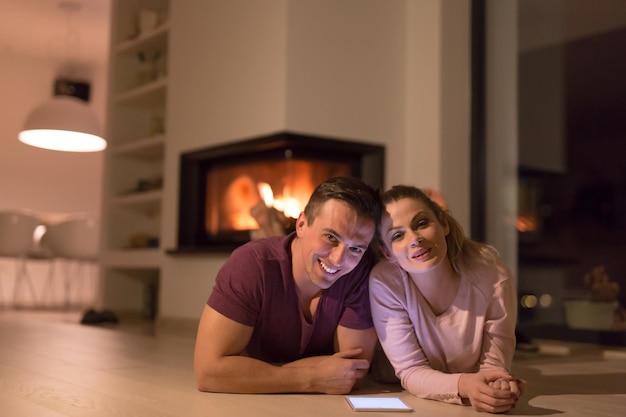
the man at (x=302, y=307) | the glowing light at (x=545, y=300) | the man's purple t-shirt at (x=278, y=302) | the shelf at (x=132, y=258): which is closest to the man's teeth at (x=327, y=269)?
the man at (x=302, y=307)

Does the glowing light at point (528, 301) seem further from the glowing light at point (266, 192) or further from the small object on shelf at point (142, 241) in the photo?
the small object on shelf at point (142, 241)

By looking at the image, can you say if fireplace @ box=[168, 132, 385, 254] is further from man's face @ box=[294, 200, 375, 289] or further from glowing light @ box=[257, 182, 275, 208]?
man's face @ box=[294, 200, 375, 289]

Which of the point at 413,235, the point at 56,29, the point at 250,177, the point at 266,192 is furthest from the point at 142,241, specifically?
the point at 413,235

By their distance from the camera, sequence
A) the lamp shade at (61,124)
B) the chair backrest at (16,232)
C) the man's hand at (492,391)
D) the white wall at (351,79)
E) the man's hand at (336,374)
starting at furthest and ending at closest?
the chair backrest at (16,232), the lamp shade at (61,124), the white wall at (351,79), the man's hand at (336,374), the man's hand at (492,391)

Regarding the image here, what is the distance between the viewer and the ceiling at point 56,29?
660cm

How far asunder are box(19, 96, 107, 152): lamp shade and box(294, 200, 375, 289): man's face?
4.12 metres

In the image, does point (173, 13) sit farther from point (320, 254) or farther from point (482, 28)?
point (320, 254)

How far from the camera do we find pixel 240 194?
14.4 feet

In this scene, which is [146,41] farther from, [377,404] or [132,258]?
[377,404]

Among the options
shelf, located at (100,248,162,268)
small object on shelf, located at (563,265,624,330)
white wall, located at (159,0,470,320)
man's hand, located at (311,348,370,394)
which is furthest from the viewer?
shelf, located at (100,248,162,268)

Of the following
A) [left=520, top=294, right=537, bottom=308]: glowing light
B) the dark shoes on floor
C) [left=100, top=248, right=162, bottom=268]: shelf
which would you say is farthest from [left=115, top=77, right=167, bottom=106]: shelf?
[left=520, top=294, right=537, bottom=308]: glowing light

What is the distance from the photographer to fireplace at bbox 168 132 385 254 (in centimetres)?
394

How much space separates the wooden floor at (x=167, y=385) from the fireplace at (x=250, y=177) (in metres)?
0.95

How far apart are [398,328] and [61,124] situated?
4.25 metres
